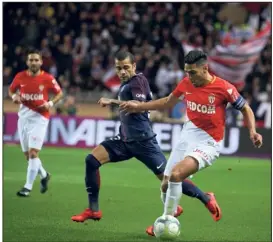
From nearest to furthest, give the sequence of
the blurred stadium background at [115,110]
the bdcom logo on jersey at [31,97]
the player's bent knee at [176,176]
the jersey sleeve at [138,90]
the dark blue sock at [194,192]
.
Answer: the player's bent knee at [176,176] < the dark blue sock at [194,192] < the jersey sleeve at [138,90] < the blurred stadium background at [115,110] < the bdcom logo on jersey at [31,97]

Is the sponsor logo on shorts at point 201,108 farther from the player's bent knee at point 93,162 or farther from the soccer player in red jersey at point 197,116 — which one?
the player's bent knee at point 93,162

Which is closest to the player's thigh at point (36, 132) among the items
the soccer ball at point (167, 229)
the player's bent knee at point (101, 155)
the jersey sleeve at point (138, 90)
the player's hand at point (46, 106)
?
the player's hand at point (46, 106)

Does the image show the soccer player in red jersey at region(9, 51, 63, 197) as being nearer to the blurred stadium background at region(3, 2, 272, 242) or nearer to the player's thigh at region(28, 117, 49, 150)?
the player's thigh at region(28, 117, 49, 150)

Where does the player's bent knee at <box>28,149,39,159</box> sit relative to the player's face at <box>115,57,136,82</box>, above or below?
below

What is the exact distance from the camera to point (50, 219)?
34.0 feet

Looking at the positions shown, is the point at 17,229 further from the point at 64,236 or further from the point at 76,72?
the point at 76,72

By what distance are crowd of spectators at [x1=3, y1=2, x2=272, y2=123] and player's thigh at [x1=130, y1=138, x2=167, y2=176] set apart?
54.4 feet

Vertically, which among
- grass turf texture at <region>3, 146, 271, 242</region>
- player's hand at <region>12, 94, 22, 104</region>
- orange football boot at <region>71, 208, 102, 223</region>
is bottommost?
grass turf texture at <region>3, 146, 271, 242</region>

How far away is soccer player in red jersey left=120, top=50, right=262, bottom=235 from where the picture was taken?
356 inches

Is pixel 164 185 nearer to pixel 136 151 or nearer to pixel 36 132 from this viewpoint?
pixel 136 151

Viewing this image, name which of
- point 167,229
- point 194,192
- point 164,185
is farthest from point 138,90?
point 167,229

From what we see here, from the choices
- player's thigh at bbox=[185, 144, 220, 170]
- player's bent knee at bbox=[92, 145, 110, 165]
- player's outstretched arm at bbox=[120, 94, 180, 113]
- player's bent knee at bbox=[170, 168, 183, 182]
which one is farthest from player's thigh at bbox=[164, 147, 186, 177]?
player's bent knee at bbox=[92, 145, 110, 165]

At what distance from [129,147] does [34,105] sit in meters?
3.50

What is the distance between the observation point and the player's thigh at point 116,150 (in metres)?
10.0
